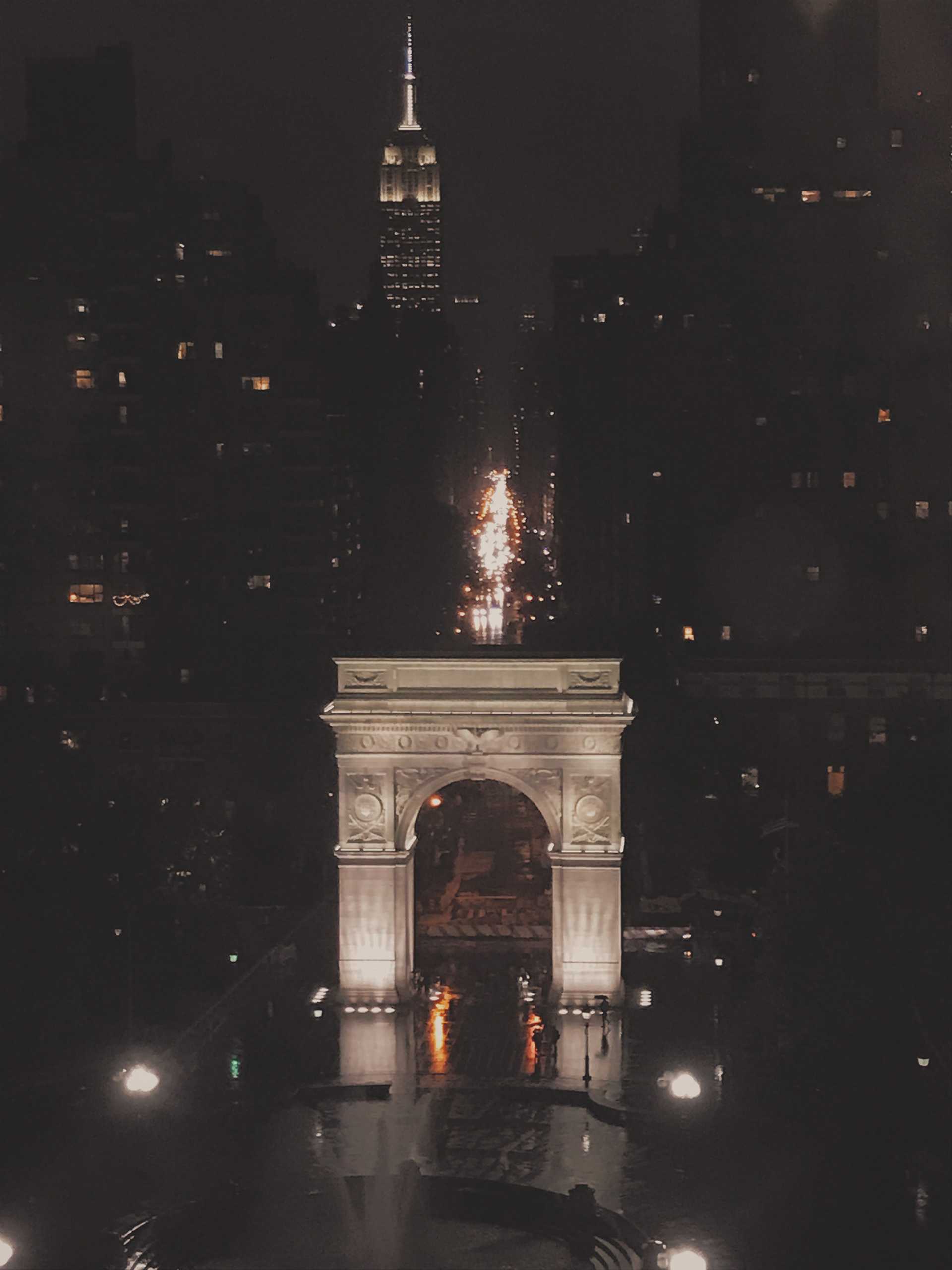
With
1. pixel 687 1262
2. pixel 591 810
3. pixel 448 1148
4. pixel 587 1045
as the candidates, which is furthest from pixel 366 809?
pixel 687 1262

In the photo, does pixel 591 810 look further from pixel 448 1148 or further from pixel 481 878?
pixel 481 878

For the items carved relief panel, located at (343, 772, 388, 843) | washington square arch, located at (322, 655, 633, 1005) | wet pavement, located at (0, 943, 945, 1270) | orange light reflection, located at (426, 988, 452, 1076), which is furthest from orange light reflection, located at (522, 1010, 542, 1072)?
carved relief panel, located at (343, 772, 388, 843)

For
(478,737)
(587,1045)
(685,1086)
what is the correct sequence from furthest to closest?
(478,737) < (587,1045) < (685,1086)

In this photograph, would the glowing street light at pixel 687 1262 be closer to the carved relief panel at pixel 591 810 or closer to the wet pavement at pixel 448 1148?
the wet pavement at pixel 448 1148

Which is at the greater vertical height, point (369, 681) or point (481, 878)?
point (481, 878)

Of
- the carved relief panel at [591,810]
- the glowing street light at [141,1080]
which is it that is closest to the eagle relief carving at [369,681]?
the carved relief panel at [591,810]

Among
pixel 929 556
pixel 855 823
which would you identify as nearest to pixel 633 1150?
pixel 855 823

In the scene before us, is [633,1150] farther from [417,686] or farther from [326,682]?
[326,682]
